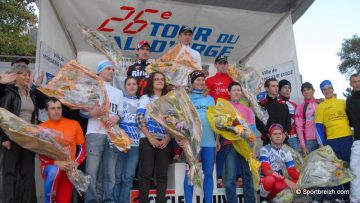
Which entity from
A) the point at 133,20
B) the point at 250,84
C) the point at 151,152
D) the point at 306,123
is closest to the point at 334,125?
the point at 306,123

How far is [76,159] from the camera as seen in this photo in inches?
159

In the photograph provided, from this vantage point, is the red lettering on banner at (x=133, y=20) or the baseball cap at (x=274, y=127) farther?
the red lettering on banner at (x=133, y=20)

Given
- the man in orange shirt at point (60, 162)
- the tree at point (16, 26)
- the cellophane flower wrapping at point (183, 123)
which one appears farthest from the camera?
the tree at point (16, 26)

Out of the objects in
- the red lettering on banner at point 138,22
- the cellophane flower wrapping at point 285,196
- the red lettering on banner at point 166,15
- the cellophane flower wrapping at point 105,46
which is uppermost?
the red lettering on banner at point 166,15

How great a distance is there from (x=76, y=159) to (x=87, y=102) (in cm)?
66

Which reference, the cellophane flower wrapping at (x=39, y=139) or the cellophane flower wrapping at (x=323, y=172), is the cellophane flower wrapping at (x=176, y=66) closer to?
the cellophane flower wrapping at (x=39, y=139)

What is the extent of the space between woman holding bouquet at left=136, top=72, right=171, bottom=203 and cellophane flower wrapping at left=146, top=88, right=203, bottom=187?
0.20m

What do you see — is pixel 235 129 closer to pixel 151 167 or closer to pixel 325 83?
pixel 151 167

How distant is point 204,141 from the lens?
438cm

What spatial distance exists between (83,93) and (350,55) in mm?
32246

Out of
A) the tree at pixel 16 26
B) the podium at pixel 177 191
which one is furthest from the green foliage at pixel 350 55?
the podium at pixel 177 191

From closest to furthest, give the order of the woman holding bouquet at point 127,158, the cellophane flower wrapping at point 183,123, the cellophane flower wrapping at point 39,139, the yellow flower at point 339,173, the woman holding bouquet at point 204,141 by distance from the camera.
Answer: the cellophane flower wrapping at point 39,139 → the cellophane flower wrapping at point 183,123 → the woman holding bouquet at point 127,158 → the woman holding bouquet at point 204,141 → the yellow flower at point 339,173

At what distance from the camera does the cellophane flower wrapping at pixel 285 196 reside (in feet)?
14.8

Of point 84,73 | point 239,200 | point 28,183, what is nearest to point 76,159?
point 28,183
